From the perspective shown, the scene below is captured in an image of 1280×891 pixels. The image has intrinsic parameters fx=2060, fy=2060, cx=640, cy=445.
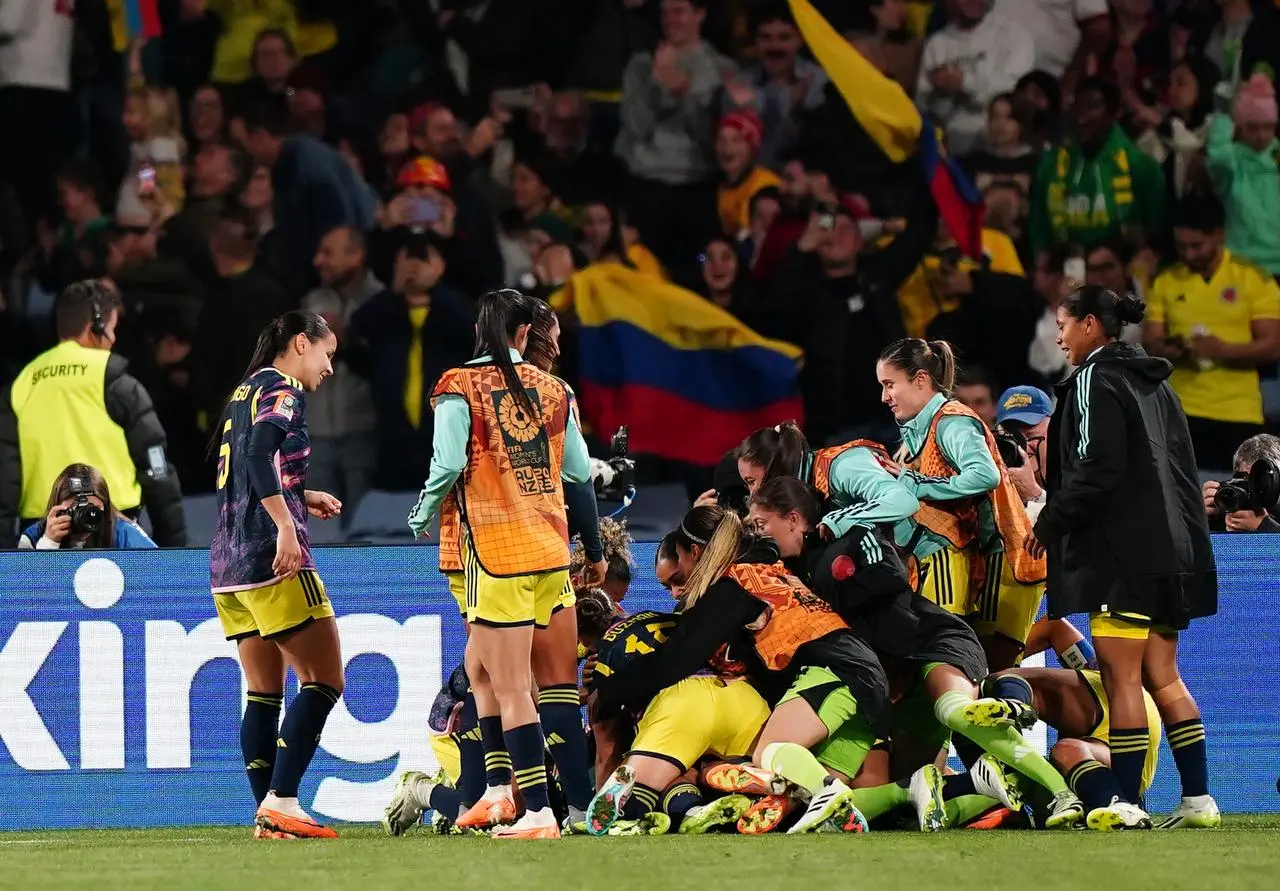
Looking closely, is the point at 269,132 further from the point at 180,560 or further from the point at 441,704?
the point at 441,704

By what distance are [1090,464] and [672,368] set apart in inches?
202

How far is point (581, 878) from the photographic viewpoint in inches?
199

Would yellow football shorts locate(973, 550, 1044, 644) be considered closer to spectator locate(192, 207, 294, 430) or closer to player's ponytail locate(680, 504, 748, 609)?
player's ponytail locate(680, 504, 748, 609)

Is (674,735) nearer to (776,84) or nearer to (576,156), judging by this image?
(576,156)

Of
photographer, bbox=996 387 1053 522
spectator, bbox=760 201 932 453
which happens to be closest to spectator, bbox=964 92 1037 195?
spectator, bbox=760 201 932 453

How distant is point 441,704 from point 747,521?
125cm

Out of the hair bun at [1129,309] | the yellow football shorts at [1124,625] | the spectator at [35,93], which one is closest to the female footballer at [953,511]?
the yellow football shorts at [1124,625]

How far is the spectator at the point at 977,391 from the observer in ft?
30.8

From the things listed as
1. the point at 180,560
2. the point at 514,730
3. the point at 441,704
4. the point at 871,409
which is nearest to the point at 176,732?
the point at 180,560

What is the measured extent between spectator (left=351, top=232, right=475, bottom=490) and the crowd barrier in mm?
3363

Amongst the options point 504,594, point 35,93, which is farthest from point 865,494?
point 35,93

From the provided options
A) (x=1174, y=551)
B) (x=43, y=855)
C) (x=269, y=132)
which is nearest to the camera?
(x=43, y=855)

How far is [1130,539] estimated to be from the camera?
6.63 meters

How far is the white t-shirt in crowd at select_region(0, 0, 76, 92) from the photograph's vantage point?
1228 centimetres
